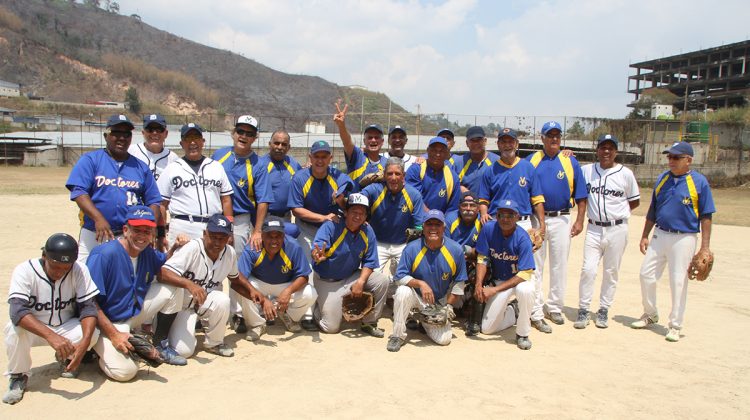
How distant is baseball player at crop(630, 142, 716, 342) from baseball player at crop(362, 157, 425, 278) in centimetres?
283

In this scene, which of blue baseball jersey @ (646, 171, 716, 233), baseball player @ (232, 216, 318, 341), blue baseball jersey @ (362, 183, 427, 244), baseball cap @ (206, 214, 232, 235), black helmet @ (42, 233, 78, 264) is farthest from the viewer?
blue baseball jersey @ (362, 183, 427, 244)

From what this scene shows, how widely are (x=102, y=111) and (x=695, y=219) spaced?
64792 mm

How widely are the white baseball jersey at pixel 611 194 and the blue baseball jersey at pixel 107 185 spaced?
5.16 meters

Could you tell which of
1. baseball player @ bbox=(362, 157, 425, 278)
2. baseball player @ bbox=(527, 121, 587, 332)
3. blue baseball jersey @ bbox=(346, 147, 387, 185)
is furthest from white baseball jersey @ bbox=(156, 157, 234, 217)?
baseball player @ bbox=(527, 121, 587, 332)

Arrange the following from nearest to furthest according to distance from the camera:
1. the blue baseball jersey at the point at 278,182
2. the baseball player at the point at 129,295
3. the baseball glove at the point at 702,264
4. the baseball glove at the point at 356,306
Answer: the baseball player at the point at 129,295 < the baseball glove at the point at 356,306 < the baseball glove at the point at 702,264 < the blue baseball jersey at the point at 278,182

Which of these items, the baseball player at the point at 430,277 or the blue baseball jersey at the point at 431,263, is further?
the blue baseball jersey at the point at 431,263

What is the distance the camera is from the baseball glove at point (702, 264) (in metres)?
6.16

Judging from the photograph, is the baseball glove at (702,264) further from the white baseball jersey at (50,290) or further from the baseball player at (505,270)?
the white baseball jersey at (50,290)

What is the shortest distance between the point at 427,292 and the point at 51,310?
11.2 feet

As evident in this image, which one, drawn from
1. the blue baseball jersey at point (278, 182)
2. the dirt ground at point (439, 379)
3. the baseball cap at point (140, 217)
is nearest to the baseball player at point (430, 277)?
the dirt ground at point (439, 379)

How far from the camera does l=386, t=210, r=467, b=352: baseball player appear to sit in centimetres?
578

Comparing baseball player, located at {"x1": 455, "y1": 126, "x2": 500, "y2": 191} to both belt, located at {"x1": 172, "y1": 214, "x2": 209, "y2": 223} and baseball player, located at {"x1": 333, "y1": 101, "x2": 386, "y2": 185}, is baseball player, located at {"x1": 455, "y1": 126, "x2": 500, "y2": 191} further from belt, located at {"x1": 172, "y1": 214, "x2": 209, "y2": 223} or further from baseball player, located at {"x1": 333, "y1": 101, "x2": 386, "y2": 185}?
belt, located at {"x1": 172, "y1": 214, "x2": 209, "y2": 223}

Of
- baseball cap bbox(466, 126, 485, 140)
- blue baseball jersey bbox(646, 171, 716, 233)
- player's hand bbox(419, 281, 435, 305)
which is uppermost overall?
baseball cap bbox(466, 126, 485, 140)

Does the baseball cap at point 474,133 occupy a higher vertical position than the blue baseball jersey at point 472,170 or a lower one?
higher
